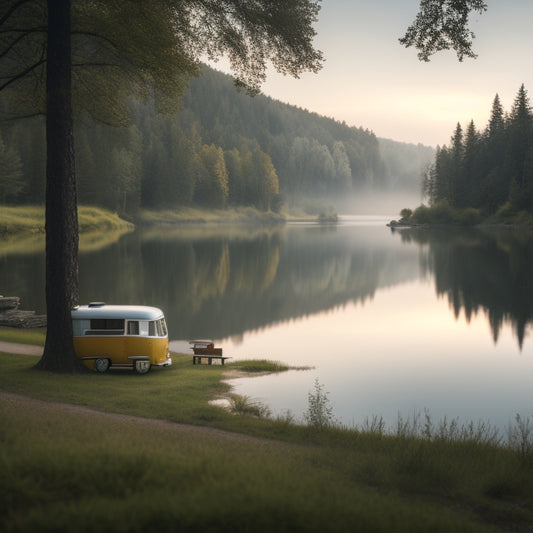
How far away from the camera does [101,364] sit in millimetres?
16812

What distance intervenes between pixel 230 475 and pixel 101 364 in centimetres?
1142

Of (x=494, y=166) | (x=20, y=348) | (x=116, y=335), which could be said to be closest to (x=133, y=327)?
(x=116, y=335)

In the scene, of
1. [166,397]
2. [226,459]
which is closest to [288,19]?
[166,397]

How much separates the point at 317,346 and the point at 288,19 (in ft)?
48.9

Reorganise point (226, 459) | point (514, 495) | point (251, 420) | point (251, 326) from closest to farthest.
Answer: point (226, 459) < point (514, 495) < point (251, 420) < point (251, 326)

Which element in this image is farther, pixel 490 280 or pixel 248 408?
pixel 490 280

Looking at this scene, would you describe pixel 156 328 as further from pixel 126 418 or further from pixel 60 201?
pixel 126 418

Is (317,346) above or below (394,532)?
below

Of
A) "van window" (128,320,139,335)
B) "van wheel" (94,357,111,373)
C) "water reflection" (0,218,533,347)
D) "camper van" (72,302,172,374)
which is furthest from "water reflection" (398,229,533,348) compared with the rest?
"van wheel" (94,357,111,373)

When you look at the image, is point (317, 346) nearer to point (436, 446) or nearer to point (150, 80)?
point (150, 80)

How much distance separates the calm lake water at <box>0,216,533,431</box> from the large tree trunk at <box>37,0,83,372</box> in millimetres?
5030

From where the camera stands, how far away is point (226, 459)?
22.9 ft

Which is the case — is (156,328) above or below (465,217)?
below

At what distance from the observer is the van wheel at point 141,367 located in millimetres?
17408
